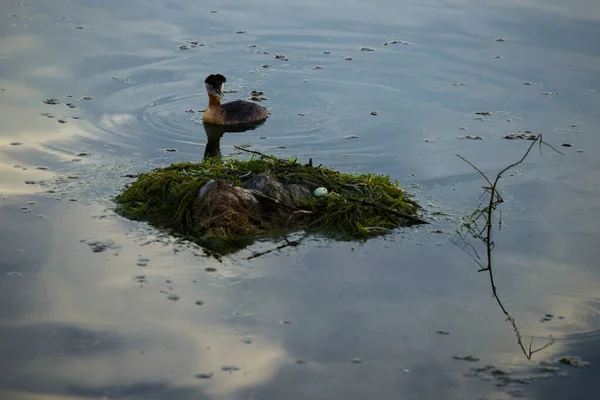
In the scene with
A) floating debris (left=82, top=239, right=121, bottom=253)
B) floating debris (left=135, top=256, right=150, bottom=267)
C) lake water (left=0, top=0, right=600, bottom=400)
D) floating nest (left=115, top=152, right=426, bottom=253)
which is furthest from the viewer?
floating nest (left=115, top=152, right=426, bottom=253)

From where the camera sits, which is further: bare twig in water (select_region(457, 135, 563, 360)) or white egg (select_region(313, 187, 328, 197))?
white egg (select_region(313, 187, 328, 197))

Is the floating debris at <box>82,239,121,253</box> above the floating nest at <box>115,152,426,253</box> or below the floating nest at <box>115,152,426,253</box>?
below

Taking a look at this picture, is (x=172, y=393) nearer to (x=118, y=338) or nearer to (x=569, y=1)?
(x=118, y=338)

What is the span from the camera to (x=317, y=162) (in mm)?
10547

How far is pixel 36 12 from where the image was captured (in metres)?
15.7

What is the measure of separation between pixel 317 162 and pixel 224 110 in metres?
2.28

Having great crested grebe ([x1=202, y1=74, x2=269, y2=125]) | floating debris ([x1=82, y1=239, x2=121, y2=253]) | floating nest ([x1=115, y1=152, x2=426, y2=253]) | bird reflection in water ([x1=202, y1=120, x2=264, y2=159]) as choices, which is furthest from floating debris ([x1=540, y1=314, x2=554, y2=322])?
great crested grebe ([x1=202, y1=74, x2=269, y2=125])

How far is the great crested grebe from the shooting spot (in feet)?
40.3

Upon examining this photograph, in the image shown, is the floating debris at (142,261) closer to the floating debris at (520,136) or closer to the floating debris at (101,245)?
the floating debris at (101,245)

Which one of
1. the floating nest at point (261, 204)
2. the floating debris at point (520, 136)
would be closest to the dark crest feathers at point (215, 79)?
the floating nest at point (261, 204)

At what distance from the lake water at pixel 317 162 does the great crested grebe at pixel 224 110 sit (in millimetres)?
263

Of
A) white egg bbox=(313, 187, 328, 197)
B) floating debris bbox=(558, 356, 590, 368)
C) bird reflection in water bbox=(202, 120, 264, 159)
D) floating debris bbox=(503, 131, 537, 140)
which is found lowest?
floating debris bbox=(558, 356, 590, 368)

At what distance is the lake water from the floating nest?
0.81ft

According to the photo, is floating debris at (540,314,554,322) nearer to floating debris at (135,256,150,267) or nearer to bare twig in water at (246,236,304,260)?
bare twig in water at (246,236,304,260)
